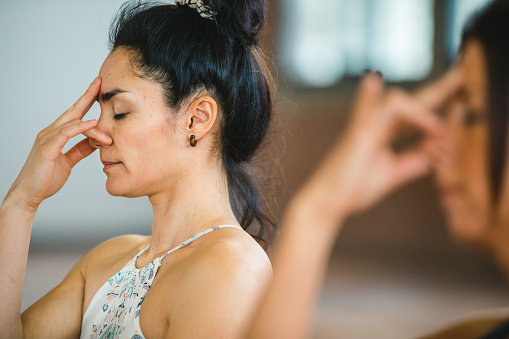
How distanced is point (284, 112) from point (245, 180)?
50 centimetres

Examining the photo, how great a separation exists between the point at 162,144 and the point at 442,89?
3.06 feet

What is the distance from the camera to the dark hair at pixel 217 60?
1.29 metres

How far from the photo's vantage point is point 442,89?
0.44 metres

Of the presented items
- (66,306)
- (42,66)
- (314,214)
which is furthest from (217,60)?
(42,66)

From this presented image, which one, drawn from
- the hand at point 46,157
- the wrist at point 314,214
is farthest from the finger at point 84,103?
the wrist at point 314,214

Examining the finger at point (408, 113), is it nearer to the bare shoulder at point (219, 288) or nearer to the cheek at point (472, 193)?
the cheek at point (472, 193)

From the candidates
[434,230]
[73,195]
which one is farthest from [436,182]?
[73,195]

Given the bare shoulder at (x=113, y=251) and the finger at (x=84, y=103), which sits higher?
the finger at (x=84, y=103)

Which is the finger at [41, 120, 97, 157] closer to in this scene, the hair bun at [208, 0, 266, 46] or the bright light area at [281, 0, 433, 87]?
the hair bun at [208, 0, 266, 46]

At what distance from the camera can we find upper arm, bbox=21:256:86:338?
1.43 m

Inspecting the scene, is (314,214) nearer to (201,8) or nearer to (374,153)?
(374,153)

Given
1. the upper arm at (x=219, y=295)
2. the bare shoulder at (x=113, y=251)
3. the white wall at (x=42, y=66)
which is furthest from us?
the white wall at (x=42, y=66)

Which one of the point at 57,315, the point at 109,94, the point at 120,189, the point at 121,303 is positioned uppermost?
the point at 109,94

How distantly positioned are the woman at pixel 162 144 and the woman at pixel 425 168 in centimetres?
67
